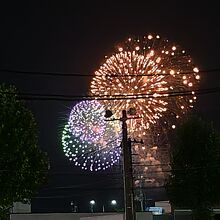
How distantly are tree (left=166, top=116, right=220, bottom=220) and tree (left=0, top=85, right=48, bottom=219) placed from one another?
49.5ft

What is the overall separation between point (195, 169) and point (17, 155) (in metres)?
17.6

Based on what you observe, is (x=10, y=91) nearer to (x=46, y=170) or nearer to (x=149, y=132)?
(x=46, y=170)

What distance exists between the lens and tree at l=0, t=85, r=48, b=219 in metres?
32.9

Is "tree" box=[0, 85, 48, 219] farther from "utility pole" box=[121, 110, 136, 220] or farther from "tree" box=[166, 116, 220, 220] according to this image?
"tree" box=[166, 116, 220, 220]

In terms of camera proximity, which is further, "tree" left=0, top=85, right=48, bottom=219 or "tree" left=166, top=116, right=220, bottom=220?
"tree" left=166, top=116, right=220, bottom=220

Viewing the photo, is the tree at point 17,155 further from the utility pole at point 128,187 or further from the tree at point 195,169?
the tree at point 195,169

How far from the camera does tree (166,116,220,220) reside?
4609 centimetres

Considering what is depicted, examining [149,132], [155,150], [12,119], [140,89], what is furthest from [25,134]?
[155,150]

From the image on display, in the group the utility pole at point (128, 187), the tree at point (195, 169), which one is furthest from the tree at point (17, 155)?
the tree at point (195, 169)

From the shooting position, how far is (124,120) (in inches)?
1342

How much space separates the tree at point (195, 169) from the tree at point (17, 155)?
1508 cm

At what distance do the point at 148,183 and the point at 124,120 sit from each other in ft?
94.9

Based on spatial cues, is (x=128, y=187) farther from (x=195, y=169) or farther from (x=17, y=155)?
(x=195, y=169)

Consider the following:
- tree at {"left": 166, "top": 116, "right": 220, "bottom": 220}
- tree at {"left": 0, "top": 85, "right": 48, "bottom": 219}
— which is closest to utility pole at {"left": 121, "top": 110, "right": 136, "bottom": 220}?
tree at {"left": 0, "top": 85, "right": 48, "bottom": 219}
